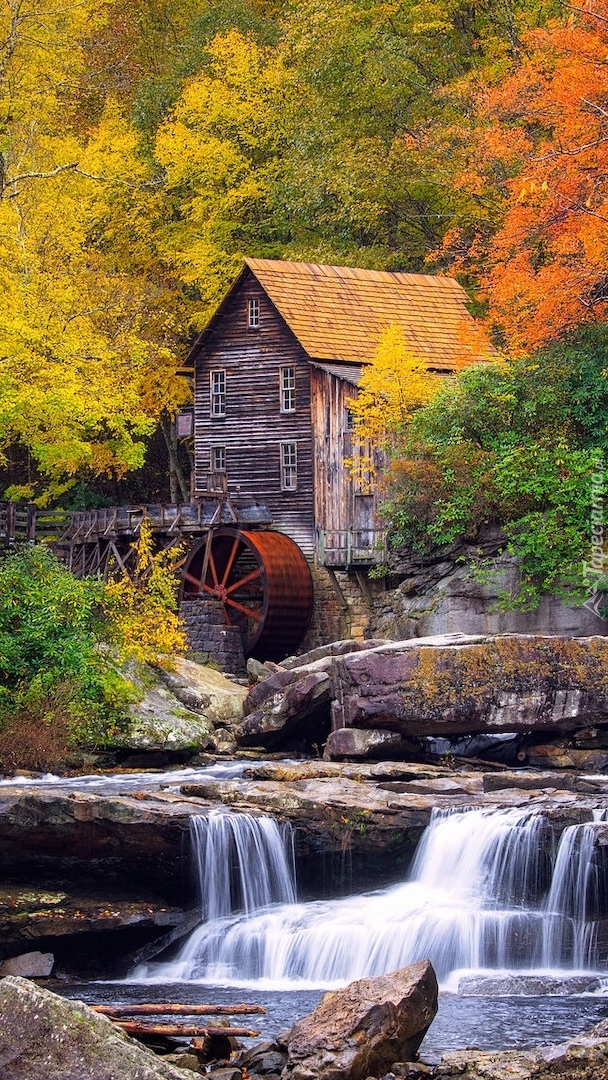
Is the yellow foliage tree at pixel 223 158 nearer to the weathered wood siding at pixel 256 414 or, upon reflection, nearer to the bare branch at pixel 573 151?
the weathered wood siding at pixel 256 414

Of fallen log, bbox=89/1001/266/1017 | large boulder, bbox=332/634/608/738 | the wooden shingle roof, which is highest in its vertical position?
the wooden shingle roof

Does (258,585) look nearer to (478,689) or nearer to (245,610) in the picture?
(245,610)

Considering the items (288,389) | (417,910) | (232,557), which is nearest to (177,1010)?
(417,910)

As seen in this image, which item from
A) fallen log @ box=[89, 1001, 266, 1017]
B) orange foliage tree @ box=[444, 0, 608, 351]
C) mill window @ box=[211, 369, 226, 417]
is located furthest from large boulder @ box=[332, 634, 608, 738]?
mill window @ box=[211, 369, 226, 417]

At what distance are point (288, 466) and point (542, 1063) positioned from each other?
27.3 m

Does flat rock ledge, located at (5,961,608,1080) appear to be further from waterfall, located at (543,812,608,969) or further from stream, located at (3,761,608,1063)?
waterfall, located at (543,812,608,969)

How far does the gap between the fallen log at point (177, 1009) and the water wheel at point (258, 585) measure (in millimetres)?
21352

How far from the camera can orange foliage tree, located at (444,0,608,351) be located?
27422mm

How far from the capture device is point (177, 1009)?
12367 millimetres

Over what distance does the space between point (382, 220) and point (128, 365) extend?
8779 millimetres

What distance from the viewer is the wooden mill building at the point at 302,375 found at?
35250 millimetres

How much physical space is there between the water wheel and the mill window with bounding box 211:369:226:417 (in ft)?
12.9

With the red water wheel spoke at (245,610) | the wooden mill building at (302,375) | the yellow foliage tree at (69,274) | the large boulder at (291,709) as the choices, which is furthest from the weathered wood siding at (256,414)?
the large boulder at (291,709)

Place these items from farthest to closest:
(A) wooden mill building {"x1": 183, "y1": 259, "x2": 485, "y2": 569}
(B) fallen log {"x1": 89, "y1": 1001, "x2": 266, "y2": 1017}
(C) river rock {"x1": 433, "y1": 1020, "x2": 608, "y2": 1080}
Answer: (A) wooden mill building {"x1": 183, "y1": 259, "x2": 485, "y2": 569}, (B) fallen log {"x1": 89, "y1": 1001, "x2": 266, "y2": 1017}, (C) river rock {"x1": 433, "y1": 1020, "x2": 608, "y2": 1080}
